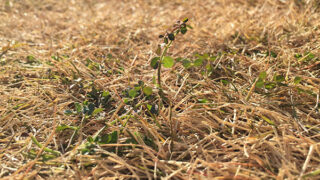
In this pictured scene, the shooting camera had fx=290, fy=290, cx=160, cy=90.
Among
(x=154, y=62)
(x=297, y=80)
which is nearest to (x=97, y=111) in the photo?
(x=154, y=62)

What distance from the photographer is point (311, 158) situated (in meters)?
1.07

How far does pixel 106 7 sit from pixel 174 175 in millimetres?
2340

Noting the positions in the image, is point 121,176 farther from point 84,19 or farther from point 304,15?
point 84,19

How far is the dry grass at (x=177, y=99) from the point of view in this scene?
1.11m

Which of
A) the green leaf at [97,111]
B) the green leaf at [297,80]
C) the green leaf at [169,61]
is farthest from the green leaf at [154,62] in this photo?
the green leaf at [297,80]

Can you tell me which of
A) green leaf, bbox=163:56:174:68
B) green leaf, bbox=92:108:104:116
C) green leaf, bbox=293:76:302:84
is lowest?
green leaf, bbox=293:76:302:84

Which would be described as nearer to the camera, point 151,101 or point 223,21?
point 151,101

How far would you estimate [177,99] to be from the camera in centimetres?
146

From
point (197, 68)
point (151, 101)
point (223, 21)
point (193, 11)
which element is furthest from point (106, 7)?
point (151, 101)

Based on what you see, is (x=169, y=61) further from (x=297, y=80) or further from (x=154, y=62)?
(x=297, y=80)

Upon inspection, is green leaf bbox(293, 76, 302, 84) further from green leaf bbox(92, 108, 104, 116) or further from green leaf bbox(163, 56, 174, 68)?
green leaf bbox(92, 108, 104, 116)

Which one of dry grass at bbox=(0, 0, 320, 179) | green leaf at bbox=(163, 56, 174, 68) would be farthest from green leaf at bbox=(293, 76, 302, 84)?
green leaf at bbox=(163, 56, 174, 68)

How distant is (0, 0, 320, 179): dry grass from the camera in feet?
3.65

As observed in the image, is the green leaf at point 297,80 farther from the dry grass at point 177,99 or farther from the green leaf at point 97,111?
the green leaf at point 97,111
